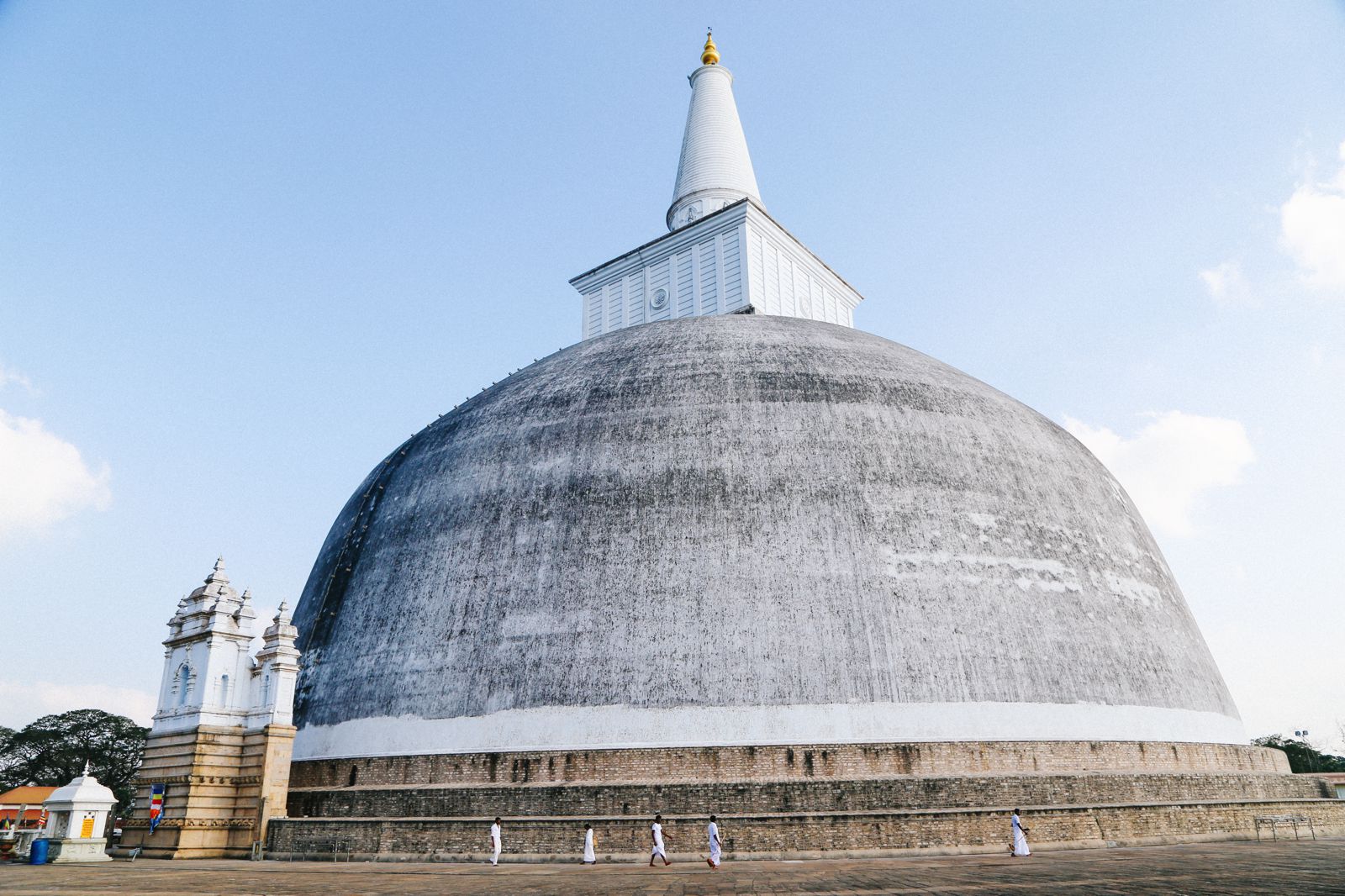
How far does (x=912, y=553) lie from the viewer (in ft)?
63.4

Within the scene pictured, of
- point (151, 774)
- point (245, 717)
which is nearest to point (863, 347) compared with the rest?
point (245, 717)

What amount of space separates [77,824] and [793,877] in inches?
586

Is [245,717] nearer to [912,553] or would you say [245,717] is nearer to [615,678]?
[615,678]

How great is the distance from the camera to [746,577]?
61.5 feet

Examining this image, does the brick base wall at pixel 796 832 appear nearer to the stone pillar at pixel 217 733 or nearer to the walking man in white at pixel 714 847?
the walking man in white at pixel 714 847

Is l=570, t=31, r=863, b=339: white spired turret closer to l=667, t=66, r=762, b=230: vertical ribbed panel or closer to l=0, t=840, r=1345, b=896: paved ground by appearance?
l=667, t=66, r=762, b=230: vertical ribbed panel

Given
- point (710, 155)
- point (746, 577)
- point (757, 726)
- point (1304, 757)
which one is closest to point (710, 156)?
point (710, 155)

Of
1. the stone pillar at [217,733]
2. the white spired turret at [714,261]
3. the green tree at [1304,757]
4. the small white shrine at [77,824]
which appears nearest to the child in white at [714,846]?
the stone pillar at [217,733]

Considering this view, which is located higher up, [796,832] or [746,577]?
[746,577]

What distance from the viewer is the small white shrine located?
18266 millimetres

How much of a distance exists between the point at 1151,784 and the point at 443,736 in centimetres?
1377

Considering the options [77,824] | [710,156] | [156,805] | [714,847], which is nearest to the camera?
[714,847]

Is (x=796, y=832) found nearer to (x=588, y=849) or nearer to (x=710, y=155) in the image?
(x=588, y=849)

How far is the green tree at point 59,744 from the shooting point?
183 ft
